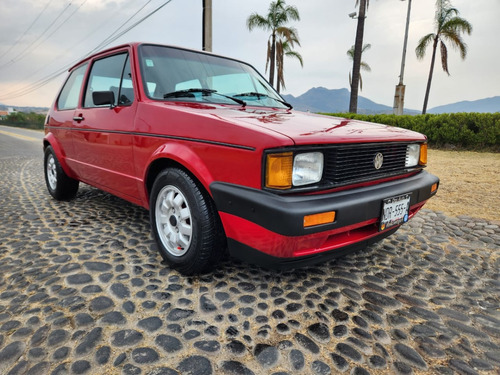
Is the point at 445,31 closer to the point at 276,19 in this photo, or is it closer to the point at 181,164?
the point at 276,19

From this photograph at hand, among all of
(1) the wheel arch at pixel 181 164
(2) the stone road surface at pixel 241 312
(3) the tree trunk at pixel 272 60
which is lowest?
(2) the stone road surface at pixel 241 312

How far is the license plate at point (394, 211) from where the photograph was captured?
6.61ft

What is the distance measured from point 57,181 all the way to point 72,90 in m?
1.14

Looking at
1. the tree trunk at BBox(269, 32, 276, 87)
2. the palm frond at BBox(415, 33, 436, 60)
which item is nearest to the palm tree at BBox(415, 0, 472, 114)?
the palm frond at BBox(415, 33, 436, 60)

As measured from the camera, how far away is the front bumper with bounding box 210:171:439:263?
63.7 inches

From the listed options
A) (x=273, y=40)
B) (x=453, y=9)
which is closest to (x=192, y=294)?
(x=273, y=40)

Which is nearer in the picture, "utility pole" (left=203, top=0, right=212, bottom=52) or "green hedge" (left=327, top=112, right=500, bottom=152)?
"utility pole" (left=203, top=0, right=212, bottom=52)

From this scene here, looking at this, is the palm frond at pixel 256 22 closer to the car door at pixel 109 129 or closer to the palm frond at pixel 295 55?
the palm frond at pixel 295 55

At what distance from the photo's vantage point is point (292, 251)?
5.65ft

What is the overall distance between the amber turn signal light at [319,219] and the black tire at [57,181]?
3540 mm

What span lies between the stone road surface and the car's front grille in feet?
2.49

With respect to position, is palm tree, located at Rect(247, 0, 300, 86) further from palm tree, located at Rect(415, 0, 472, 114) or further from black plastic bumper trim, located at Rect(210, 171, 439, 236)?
black plastic bumper trim, located at Rect(210, 171, 439, 236)

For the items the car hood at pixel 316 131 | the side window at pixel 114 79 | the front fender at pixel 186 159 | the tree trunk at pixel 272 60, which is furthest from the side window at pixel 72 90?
the tree trunk at pixel 272 60

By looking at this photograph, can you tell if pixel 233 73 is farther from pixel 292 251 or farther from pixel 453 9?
pixel 453 9
